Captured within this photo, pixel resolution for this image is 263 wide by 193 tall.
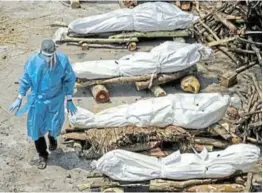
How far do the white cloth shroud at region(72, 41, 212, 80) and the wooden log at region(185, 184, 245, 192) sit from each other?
2.81m

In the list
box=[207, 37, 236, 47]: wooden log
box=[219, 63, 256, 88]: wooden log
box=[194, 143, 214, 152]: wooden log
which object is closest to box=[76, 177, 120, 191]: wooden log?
box=[194, 143, 214, 152]: wooden log

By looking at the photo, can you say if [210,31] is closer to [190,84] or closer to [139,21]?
[139,21]

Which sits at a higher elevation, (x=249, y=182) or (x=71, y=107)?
(x=71, y=107)

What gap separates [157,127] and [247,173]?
1.41m

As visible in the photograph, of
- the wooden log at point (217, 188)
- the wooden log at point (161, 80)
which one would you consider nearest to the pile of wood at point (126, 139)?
the wooden log at point (217, 188)

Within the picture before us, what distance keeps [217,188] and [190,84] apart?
2.80m

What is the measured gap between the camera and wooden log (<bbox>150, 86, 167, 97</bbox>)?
1021 cm

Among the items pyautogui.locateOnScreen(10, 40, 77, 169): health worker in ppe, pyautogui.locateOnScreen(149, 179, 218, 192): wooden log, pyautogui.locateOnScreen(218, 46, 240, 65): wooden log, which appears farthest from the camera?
pyautogui.locateOnScreen(218, 46, 240, 65): wooden log

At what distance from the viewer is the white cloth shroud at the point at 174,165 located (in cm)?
797

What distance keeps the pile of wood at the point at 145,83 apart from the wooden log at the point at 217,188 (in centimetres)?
249

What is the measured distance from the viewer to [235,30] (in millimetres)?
11688

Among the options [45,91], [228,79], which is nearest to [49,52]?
[45,91]

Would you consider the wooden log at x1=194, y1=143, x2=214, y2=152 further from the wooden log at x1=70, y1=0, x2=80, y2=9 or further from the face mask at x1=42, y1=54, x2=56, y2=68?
the wooden log at x1=70, y1=0, x2=80, y2=9

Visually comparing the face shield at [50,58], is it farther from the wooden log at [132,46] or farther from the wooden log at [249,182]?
the wooden log at [132,46]
